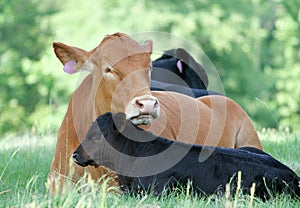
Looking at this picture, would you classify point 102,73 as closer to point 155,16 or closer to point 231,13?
point 155,16

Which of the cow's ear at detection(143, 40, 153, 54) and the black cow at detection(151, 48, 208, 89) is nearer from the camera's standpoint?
the cow's ear at detection(143, 40, 153, 54)

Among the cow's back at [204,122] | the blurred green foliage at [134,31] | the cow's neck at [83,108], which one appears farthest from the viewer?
the blurred green foliage at [134,31]

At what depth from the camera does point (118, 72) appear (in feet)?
19.9

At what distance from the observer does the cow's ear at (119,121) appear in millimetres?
5695

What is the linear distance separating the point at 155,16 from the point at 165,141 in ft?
60.7

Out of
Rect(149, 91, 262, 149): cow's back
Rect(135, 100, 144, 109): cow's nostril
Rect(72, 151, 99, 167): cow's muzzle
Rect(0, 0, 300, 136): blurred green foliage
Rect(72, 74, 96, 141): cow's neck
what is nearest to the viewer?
Rect(72, 151, 99, 167): cow's muzzle

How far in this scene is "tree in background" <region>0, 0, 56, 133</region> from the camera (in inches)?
1048

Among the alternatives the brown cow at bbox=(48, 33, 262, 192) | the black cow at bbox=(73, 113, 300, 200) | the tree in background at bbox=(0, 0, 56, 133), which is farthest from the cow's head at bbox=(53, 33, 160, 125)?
the tree in background at bbox=(0, 0, 56, 133)

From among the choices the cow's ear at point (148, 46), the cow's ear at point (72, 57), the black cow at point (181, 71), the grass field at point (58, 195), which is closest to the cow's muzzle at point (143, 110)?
the grass field at point (58, 195)

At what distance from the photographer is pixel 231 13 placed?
2625 centimetres

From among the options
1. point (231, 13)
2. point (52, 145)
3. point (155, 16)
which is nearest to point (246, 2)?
point (231, 13)

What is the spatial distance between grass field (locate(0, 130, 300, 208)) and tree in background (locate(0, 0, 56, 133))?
633 inches

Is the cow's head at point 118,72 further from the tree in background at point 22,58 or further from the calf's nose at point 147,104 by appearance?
the tree in background at point 22,58

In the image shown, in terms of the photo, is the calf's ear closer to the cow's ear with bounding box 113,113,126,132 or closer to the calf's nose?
the cow's ear with bounding box 113,113,126,132
